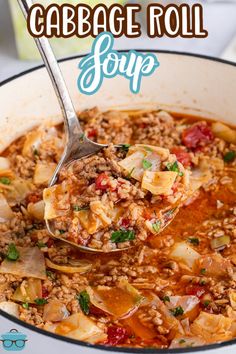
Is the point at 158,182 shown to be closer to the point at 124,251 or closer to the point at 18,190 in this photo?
the point at 124,251

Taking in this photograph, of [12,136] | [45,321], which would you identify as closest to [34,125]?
[12,136]

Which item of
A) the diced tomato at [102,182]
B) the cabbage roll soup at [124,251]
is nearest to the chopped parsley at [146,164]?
the cabbage roll soup at [124,251]

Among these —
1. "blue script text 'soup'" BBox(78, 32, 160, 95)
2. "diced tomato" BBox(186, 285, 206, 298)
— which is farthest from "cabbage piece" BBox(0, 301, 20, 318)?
"blue script text 'soup'" BBox(78, 32, 160, 95)

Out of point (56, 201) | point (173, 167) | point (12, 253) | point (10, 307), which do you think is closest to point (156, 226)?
point (173, 167)

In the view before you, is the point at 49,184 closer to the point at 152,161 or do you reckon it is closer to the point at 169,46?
the point at 152,161

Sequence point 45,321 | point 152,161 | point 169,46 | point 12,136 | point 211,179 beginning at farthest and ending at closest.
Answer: point 169,46 < point 12,136 < point 211,179 < point 152,161 < point 45,321
